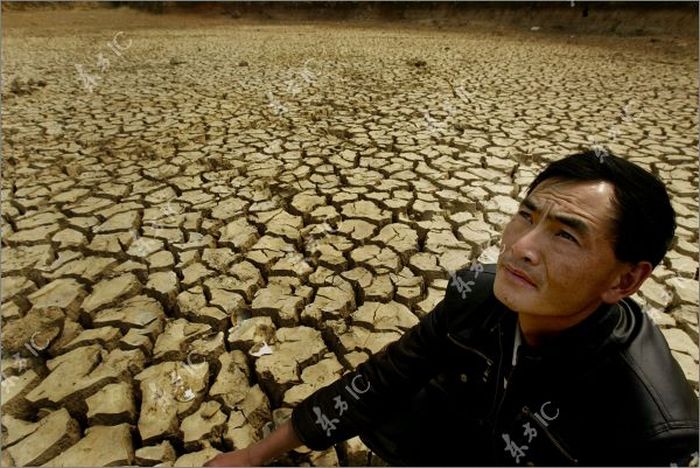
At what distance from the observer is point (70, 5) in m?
17.8

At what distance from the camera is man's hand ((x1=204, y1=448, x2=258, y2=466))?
3.94ft

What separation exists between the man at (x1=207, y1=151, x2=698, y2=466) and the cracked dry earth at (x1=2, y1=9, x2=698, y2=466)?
0.40 m

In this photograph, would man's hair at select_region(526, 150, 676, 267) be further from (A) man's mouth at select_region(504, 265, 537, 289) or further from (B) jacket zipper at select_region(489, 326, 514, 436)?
(B) jacket zipper at select_region(489, 326, 514, 436)

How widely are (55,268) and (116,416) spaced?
1.01m

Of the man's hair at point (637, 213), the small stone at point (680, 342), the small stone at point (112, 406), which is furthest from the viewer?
the small stone at point (680, 342)

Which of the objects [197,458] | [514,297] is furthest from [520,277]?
[197,458]

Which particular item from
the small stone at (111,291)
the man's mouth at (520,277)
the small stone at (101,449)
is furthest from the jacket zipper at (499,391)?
the small stone at (111,291)

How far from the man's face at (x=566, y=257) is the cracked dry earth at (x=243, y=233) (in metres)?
0.78

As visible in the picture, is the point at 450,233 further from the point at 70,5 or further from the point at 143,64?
the point at 70,5

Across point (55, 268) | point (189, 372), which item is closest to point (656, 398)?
point (189, 372)

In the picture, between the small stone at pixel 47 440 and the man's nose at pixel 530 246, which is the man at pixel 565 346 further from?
the small stone at pixel 47 440

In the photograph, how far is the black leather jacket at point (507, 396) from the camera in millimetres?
832

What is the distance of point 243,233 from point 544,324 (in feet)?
5.75

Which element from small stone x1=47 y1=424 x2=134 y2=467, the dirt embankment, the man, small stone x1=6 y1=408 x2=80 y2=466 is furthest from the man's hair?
the dirt embankment
